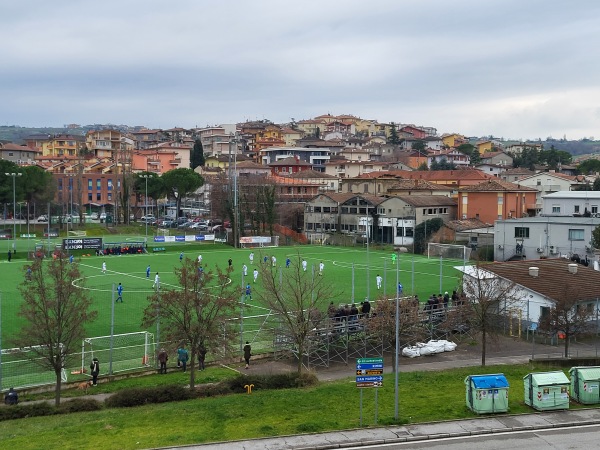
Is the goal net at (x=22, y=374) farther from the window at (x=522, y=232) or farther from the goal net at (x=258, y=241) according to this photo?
the goal net at (x=258, y=241)

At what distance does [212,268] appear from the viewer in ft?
171

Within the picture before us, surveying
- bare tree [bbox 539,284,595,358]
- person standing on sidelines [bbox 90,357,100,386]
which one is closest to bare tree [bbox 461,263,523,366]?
bare tree [bbox 539,284,595,358]

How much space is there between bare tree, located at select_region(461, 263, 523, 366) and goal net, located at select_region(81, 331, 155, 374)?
11.7 m

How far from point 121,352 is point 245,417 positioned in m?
9.68

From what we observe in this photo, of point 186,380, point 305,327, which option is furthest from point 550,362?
point 186,380

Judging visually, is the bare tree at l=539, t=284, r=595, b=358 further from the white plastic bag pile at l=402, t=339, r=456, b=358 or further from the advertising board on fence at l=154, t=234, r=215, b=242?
the advertising board on fence at l=154, t=234, r=215, b=242

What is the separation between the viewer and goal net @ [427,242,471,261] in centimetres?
5831

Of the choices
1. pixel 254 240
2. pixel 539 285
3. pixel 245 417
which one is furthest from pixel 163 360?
pixel 254 240

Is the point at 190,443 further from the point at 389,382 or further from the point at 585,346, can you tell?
the point at 585,346

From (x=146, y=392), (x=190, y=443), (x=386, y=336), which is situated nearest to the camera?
(x=190, y=443)

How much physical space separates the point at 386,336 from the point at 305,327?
4043 millimetres

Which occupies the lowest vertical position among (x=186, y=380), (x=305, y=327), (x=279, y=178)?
(x=186, y=380)

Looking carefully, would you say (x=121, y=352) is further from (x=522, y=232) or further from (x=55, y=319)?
(x=522, y=232)

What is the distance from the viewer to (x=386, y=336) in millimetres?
24438
